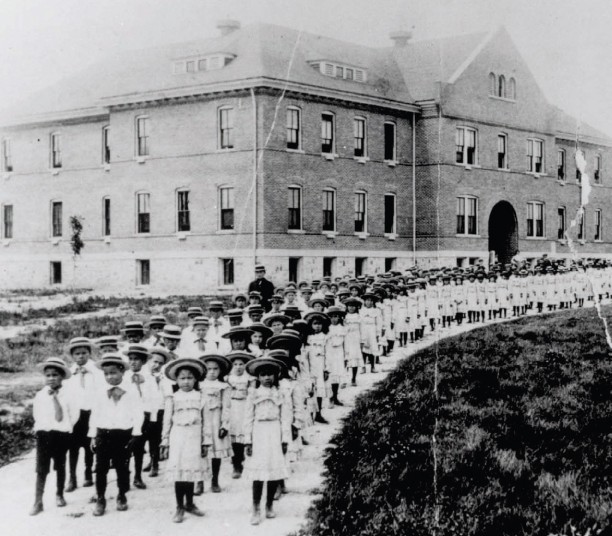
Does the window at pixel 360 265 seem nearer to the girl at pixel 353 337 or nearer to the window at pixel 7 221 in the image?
the window at pixel 7 221

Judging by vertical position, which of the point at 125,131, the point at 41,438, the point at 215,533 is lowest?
the point at 215,533

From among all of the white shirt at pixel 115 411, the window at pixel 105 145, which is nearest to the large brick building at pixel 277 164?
the window at pixel 105 145

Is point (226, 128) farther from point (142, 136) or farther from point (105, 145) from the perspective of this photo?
point (105, 145)

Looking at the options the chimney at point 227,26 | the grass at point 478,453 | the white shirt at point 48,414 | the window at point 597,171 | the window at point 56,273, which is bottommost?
the grass at point 478,453

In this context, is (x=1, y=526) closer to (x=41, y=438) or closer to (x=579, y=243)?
(x=41, y=438)

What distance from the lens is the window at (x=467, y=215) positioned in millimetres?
39672

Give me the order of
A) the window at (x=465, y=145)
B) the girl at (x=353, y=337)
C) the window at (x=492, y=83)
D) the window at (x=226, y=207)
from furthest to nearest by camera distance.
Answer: the window at (x=492, y=83)
the window at (x=465, y=145)
the window at (x=226, y=207)
the girl at (x=353, y=337)

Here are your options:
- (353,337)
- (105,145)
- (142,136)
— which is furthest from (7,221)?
(353,337)

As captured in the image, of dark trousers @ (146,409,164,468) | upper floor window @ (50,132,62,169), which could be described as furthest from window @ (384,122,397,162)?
dark trousers @ (146,409,164,468)

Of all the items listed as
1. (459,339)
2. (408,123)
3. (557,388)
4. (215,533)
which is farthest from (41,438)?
(408,123)

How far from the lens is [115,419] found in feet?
27.6

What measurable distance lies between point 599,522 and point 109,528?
4.49 metres

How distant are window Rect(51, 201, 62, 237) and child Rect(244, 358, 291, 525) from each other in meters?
33.2

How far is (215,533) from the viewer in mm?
7430
